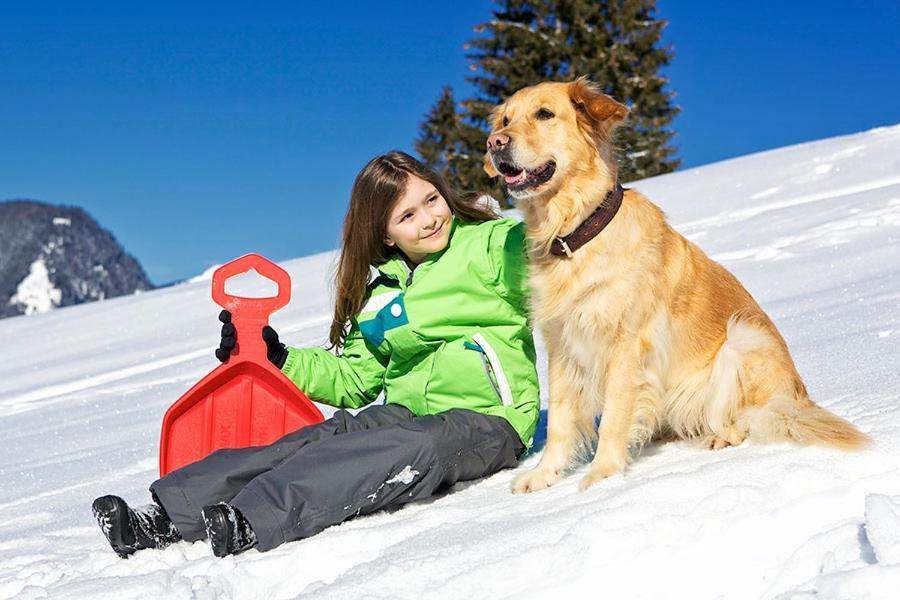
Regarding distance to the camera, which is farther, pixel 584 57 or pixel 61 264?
pixel 61 264

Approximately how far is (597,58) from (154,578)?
2072cm

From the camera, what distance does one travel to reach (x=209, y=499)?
272 centimetres

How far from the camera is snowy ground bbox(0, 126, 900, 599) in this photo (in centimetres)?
175

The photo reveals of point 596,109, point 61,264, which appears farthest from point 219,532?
point 61,264

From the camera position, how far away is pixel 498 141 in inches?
113

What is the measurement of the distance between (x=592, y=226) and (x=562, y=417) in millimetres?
694

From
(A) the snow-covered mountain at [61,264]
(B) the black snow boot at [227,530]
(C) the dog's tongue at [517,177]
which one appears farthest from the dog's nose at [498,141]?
(A) the snow-covered mountain at [61,264]

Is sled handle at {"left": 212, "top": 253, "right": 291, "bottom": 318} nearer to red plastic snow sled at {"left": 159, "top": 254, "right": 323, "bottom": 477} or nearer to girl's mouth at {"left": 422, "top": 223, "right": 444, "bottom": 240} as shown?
red plastic snow sled at {"left": 159, "top": 254, "right": 323, "bottom": 477}

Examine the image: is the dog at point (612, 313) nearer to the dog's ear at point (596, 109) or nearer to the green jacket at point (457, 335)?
the dog's ear at point (596, 109)

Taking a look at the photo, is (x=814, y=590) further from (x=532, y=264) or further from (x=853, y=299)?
(x=853, y=299)

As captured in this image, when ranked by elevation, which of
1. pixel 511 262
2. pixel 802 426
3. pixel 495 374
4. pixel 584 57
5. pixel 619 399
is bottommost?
pixel 802 426

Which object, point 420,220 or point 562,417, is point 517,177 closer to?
point 420,220

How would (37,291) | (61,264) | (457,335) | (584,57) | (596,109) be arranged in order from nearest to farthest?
(596,109) < (457,335) < (584,57) < (61,264) < (37,291)

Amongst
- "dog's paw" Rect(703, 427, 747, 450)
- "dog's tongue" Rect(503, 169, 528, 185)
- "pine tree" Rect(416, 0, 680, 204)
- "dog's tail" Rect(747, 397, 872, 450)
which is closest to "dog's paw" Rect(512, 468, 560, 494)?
"dog's paw" Rect(703, 427, 747, 450)
